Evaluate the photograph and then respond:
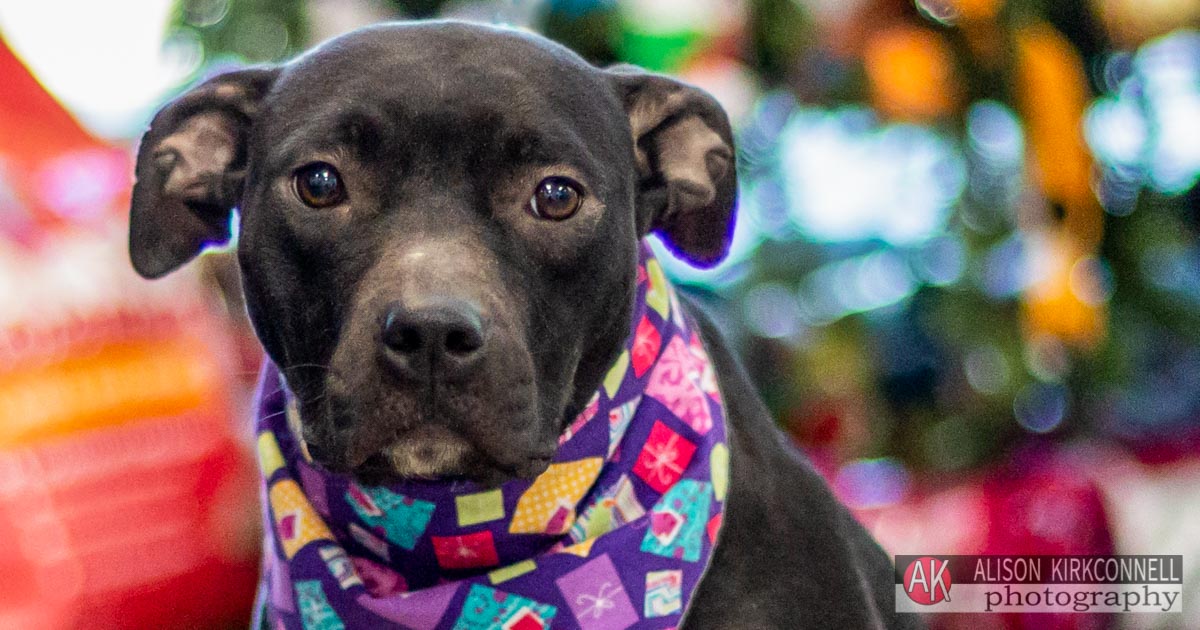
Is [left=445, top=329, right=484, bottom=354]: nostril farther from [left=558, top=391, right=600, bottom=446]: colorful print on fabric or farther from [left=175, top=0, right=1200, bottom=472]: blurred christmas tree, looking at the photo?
[left=175, top=0, right=1200, bottom=472]: blurred christmas tree

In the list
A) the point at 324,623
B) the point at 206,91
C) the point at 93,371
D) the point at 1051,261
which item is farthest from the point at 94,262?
the point at 1051,261

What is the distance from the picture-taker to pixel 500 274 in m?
1.71

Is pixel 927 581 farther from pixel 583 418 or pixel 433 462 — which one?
pixel 433 462

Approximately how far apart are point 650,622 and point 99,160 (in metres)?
1.93

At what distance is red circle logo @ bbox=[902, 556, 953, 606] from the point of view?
8.13ft

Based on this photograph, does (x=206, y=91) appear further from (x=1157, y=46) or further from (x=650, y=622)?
(x=1157, y=46)

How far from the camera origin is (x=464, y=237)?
67.1 inches

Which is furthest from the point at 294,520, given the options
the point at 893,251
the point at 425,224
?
the point at 893,251

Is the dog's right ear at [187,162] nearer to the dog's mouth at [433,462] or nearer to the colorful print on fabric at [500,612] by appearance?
the dog's mouth at [433,462]

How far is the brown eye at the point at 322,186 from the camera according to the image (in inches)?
70.2

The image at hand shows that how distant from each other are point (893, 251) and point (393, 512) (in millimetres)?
1951

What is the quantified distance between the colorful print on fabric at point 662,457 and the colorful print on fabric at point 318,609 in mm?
582

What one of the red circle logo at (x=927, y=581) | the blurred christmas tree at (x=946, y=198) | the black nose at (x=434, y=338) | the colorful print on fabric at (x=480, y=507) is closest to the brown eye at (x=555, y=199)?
the black nose at (x=434, y=338)

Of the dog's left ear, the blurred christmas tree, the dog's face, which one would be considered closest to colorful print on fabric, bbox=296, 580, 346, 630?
the dog's face
